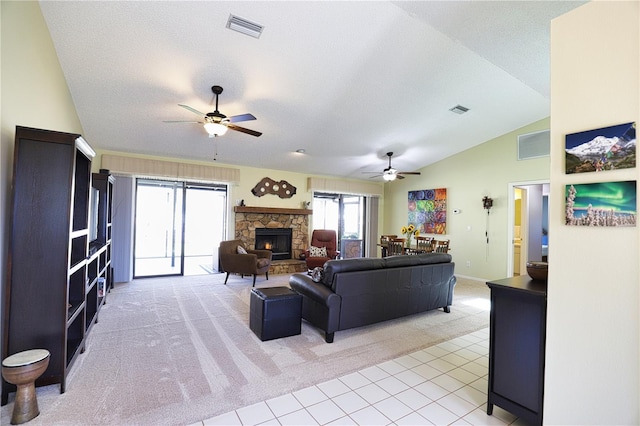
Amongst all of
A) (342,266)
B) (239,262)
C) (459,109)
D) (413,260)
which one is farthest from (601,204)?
(239,262)

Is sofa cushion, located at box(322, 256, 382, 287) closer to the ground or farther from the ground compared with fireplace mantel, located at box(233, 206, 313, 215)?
closer to the ground

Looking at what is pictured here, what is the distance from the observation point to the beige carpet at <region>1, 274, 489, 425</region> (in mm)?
1993

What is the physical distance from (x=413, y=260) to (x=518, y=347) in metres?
1.94

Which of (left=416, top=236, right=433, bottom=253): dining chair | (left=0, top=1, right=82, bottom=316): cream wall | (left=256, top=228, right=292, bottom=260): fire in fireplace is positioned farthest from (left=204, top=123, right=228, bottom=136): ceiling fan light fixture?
(left=416, top=236, right=433, bottom=253): dining chair

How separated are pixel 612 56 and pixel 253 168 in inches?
250

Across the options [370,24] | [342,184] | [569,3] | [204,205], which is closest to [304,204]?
[342,184]

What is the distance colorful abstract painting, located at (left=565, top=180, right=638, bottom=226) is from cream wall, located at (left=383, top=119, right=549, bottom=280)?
5.00 metres

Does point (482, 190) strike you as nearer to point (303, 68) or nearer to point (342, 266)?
point (342, 266)

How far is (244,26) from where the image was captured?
2.92m

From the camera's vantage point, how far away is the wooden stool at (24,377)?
1769 mm

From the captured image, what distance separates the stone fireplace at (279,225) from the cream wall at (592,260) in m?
5.87

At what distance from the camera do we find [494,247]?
249 inches

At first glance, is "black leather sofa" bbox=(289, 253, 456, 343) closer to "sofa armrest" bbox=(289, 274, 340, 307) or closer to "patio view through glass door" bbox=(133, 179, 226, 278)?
"sofa armrest" bbox=(289, 274, 340, 307)

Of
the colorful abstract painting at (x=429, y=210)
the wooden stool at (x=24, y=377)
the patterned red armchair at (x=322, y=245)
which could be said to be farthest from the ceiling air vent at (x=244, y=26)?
the colorful abstract painting at (x=429, y=210)
